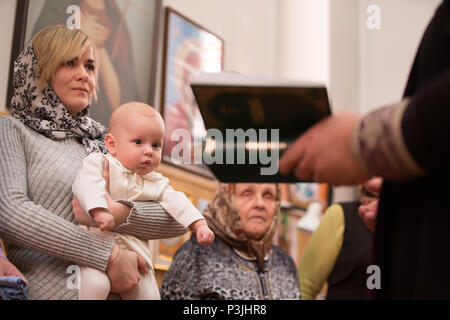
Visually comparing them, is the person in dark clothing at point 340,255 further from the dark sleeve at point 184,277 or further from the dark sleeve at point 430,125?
the dark sleeve at point 430,125

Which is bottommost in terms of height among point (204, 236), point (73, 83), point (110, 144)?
point (204, 236)

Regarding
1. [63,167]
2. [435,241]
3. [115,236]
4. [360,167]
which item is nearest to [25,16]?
[63,167]

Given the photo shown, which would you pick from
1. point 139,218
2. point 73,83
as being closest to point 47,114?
point 73,83

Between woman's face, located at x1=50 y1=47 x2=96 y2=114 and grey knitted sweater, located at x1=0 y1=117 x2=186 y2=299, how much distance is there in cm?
9

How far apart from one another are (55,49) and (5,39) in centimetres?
45

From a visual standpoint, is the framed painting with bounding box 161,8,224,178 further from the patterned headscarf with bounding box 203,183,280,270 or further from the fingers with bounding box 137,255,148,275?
the fingers with bounding box 137,255,148,275

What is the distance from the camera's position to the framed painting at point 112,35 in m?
1.82

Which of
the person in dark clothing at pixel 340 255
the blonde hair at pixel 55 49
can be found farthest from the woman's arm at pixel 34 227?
the person in dark clothing at pixel 340 255

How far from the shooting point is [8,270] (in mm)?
1423

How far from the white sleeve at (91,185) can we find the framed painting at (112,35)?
145 mm

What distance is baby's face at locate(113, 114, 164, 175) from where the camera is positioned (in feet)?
4.90

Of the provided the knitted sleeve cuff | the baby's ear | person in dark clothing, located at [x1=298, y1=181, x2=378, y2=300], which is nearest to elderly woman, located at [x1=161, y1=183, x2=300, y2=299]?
person in dark clothing, located at [x1=298, y1=181, x2=378, y2=300]

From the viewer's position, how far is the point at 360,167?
977 mm

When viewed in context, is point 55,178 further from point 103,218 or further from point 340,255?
point 340,255
